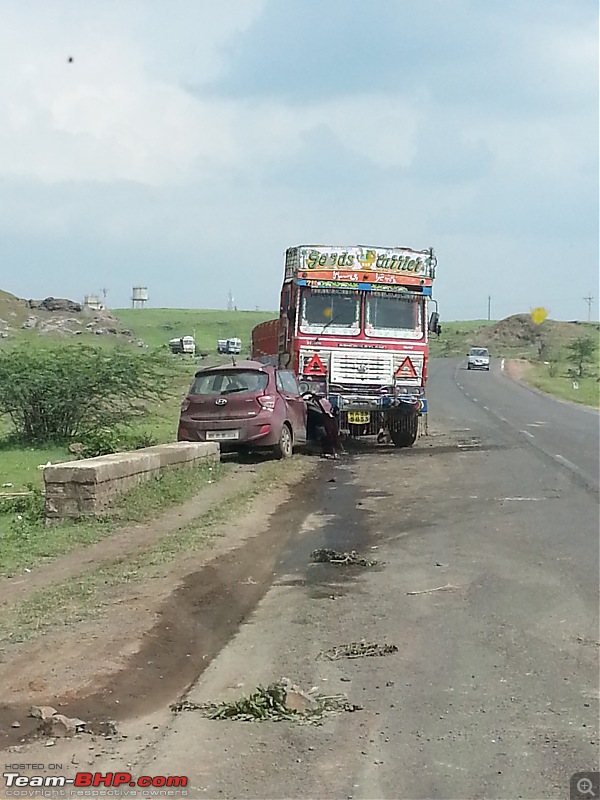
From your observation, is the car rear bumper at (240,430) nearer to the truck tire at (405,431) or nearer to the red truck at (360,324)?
the red truck at (360,324)

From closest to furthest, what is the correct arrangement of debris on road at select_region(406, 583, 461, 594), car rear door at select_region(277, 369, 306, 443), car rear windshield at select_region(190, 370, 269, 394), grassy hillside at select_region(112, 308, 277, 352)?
1. debris on road at select_region(406, 583, 461, 594)
2. car rear windshield at select_region(190, 370, 269, 394)
3. car rear door at select_region(277, 369, 306, 443)
4. grassy hillside at select_region(112, 308, 277, 352)

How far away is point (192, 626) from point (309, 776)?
264 cm

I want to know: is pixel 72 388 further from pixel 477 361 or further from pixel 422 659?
pixel 477 361

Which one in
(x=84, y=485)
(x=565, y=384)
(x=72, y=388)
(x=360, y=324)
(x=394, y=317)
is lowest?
(x=565, y=384)

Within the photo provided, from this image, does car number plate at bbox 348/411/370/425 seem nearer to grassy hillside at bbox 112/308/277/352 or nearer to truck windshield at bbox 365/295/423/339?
truck windshield at bbox 365/295/423/339

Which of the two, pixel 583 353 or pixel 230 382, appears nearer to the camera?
pixel 230 382

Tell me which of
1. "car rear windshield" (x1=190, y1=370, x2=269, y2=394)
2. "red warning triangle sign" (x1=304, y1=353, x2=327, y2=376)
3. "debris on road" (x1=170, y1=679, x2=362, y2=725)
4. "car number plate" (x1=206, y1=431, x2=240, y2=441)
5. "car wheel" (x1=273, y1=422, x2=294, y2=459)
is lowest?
→ "debris on road" (x1=170, y1=679, x2=362, y2=725)

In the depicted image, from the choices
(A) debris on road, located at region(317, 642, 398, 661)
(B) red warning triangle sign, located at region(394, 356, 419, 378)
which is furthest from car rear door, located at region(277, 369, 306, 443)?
(A) debris on road, located at region(317, 642, 398, 661)

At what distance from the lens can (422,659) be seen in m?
6.09

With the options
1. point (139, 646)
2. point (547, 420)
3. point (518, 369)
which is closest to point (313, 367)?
point (547, 420)

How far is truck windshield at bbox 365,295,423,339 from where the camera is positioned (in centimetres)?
1934

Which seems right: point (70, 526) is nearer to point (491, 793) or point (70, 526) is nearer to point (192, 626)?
point (192, 626)

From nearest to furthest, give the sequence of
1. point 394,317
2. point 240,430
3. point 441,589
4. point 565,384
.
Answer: point 441,589 < point 240,430 < point 394,317 < point 565,384

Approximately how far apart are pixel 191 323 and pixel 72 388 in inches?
3967
